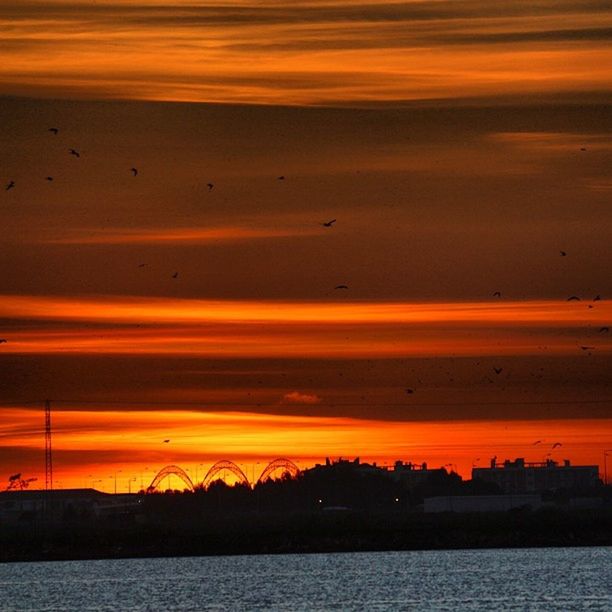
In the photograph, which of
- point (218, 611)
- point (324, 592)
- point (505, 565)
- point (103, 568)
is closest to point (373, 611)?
point (218, 611)

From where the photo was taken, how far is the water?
122 meters

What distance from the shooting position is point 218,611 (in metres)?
118

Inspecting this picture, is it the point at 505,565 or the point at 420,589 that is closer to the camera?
the point at 420,589

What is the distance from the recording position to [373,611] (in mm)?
114625

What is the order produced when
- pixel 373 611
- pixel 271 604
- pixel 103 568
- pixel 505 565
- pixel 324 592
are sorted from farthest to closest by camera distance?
pixel 103 568 → pixel 505 565 → pixel 324 592 → pixel 271 604 → pixel 373 611

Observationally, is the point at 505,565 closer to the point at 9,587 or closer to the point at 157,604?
the point at 9,587

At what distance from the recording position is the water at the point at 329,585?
121994mm

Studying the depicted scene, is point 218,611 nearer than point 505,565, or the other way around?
point 218,611

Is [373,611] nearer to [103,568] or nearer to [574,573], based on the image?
[574,573]

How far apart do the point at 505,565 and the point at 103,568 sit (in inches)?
1718

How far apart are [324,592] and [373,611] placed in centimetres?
2102

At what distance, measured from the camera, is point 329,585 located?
5738 inches

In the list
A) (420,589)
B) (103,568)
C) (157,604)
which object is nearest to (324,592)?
(420,589)

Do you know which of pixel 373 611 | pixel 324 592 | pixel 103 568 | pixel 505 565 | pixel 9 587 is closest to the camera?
pixel 373 611
